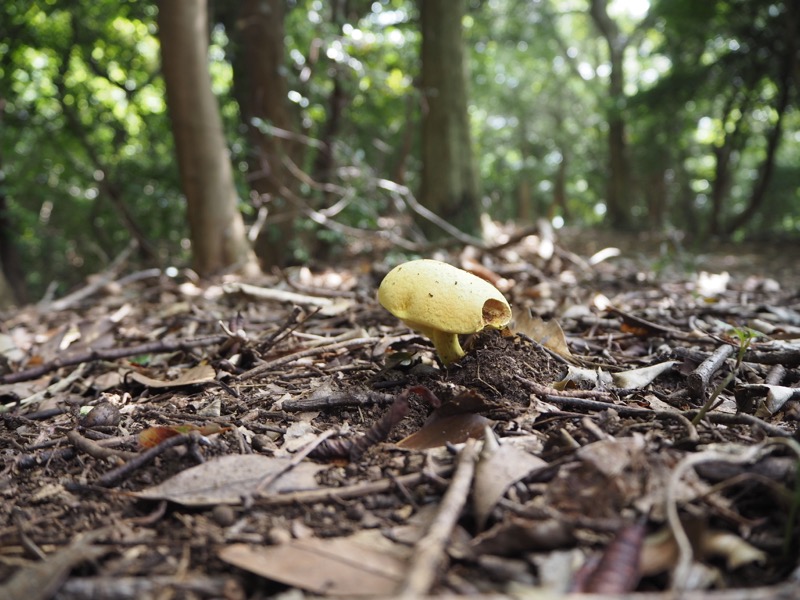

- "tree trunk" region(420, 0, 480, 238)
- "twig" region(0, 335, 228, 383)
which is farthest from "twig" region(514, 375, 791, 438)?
"tree trunk" region(420, 0, 480, 238)

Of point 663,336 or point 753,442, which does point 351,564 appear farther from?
point 663,336

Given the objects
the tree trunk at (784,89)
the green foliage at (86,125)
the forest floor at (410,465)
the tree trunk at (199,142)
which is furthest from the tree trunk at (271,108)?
A: the tree trunk at (784,89)

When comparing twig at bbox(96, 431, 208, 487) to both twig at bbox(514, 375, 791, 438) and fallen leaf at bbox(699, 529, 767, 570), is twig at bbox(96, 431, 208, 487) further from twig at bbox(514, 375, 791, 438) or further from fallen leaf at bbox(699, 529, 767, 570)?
fallen leaf at bbox(699, 529, 767, 570)

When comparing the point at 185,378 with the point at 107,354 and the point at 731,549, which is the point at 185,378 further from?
the point at 731,549

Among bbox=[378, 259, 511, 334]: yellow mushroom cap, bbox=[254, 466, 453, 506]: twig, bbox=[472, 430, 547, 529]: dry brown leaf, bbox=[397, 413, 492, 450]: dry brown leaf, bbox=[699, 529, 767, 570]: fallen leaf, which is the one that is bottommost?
bbox=[397, 413, 492, 450]: dry brown leaf

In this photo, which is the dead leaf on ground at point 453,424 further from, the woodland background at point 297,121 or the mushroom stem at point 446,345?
the woodland background at point 297,121

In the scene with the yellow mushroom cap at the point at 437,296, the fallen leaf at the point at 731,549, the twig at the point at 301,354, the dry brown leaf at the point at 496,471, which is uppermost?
the yellow mushroom cap at the point at 437,296

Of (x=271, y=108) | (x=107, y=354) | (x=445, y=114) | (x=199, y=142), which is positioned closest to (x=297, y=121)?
(x=271, y=108)
